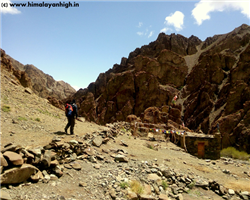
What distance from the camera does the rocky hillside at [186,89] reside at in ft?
171

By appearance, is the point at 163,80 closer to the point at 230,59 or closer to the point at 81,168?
the point at 230,59

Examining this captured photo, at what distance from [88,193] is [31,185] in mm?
1602

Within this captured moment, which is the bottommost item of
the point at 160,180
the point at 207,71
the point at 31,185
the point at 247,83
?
the point at 160,180

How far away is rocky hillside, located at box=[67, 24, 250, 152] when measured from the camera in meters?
52.2

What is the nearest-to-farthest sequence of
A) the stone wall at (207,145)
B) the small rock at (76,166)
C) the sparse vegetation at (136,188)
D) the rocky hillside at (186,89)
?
the sparse vegetation at (136,188) → the small rock at (76,166) → the stone wall at (207,145) → the rocky hillside at (186,89)

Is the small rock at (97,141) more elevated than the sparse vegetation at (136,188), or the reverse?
the small rock at (97,141)

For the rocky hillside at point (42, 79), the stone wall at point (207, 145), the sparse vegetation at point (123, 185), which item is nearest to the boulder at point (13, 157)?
the sparse vegetation at point (123, 185)

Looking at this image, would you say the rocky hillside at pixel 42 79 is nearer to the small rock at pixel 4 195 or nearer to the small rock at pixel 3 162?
the small rock at pixel 3 162

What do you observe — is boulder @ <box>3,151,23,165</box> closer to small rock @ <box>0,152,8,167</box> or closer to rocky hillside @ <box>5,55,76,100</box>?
small rock @ <box>0,152,8,167</box>

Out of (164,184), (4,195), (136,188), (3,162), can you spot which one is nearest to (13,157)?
(3,162)

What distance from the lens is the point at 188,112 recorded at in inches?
2594

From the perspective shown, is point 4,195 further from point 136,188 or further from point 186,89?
point 186,89

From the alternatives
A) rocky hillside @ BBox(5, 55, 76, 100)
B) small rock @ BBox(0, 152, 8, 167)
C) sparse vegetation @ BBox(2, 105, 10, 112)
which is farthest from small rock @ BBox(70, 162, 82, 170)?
rocky hillside @ BBox(5, 55, 76, 100)

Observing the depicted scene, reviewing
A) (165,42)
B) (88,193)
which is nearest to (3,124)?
(88,193)
